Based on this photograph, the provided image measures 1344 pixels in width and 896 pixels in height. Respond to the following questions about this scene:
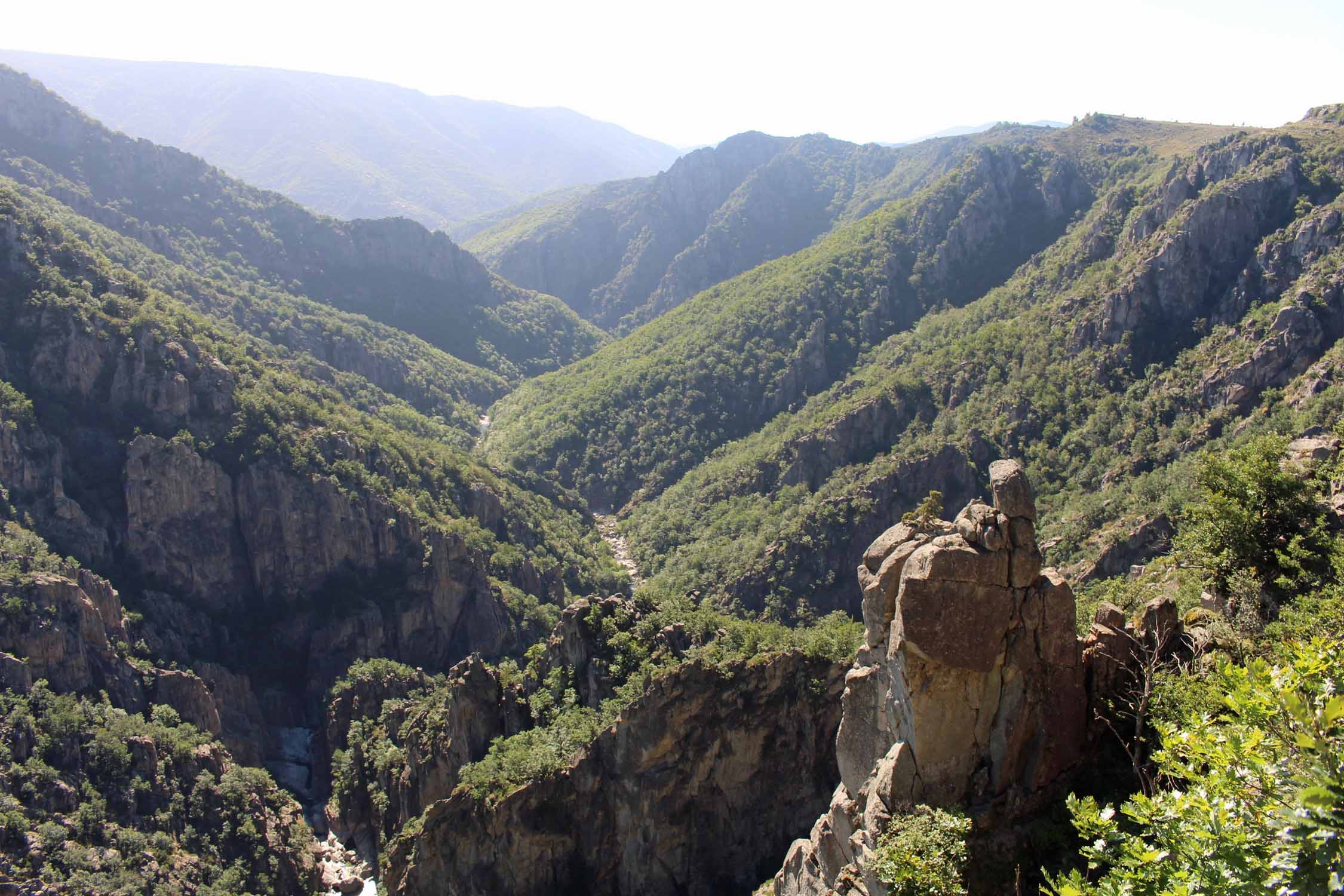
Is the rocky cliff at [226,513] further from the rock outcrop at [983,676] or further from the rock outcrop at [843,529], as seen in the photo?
the rock outcrop at [983,676]

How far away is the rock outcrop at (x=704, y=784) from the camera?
43594mm

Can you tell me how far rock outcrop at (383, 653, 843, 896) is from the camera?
143 ft

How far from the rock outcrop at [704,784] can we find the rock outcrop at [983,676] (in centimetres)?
1974

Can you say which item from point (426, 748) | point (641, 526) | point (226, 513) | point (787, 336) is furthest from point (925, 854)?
point (787, 336)

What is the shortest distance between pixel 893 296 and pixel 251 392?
105 m

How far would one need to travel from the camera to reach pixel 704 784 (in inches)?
1738

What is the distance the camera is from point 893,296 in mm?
151500

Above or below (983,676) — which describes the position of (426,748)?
below

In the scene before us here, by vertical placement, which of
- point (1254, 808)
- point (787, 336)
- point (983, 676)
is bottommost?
point (983, 676)

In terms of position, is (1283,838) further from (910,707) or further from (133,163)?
(133,163)

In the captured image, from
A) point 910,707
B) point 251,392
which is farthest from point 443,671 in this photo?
point 910,707

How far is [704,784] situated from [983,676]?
24526 millimetres

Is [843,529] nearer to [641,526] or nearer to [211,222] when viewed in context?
[641,526]

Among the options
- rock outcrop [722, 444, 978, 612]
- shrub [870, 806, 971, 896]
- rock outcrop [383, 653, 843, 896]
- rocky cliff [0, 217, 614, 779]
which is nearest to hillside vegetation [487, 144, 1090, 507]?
rock outcrop [722, 444, 978, 612]
